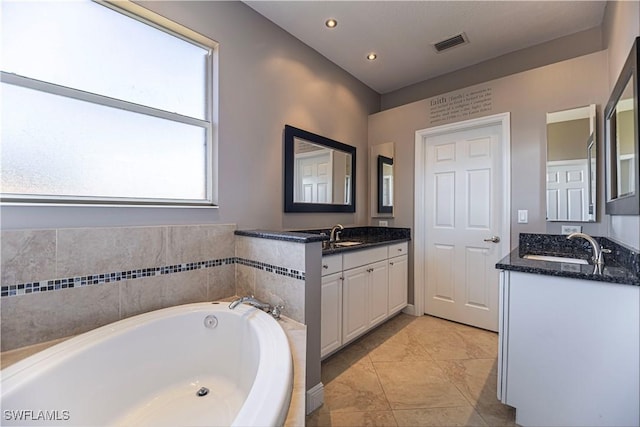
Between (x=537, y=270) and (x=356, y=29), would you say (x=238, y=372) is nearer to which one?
(x=537, y=270)

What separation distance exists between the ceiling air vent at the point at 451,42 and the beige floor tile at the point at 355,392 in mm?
2868

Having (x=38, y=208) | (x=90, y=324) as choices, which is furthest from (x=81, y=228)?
(x=90, y=324)

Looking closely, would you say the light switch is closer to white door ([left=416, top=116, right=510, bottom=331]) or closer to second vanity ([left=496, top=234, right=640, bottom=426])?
white door ([left=416, top=116, right=510, bottom=331])

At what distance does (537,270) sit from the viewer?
139 cm

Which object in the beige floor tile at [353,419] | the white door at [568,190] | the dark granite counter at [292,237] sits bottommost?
the beige floor tile at [353,419]

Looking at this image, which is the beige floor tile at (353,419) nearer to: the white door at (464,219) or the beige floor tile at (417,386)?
the beige floor tile at (417,386)

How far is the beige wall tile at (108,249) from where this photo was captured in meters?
1.37

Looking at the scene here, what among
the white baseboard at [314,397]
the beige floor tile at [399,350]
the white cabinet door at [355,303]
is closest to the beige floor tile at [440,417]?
the white baseboard at [314,397]

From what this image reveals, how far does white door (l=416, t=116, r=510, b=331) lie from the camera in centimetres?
262

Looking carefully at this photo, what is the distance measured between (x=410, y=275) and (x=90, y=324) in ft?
9.12

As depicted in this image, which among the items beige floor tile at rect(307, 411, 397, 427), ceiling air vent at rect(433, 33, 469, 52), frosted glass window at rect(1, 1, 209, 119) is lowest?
beige floor tile at rect(307, 411, 397, 427)

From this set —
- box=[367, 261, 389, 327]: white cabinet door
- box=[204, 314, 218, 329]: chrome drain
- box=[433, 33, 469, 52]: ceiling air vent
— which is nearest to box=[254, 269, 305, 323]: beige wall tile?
box=[204, 314, 218, 329]: chrome drain

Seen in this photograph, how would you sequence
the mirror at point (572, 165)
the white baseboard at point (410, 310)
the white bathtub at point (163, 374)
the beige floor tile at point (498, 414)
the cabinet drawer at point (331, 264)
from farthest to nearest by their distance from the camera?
the white baseboard at point (410, 310) < the mirror at point (572, 165) < the cabinet drawer at point (331, 264) < the beige floor tile at point (498, 414) < the white bathtub at point (163, 374)

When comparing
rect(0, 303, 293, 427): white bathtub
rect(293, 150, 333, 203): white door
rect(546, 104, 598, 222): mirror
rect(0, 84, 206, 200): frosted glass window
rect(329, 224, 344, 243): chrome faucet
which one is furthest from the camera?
rect(329, 224, 344, 243): chrome faucet
